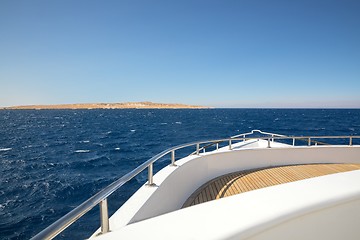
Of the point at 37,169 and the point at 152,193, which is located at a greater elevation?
the point at 152,193

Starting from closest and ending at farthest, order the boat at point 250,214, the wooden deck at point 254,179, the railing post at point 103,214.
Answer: the boat at point 250,214
the railing post at point 103,214
the wooden deck at point 254,179

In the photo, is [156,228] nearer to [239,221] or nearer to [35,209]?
[239,221]

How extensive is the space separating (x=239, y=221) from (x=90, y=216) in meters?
7.82

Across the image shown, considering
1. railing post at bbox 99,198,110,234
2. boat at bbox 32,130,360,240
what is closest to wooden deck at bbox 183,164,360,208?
boat at bbox 32,130,360,240

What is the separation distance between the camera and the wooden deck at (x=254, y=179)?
12.8 ft

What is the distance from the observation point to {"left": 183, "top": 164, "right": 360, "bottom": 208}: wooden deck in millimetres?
3909

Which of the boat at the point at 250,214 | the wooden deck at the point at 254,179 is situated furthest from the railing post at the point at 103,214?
the wooden deck at the point at 254,179

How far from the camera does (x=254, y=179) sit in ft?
15.5

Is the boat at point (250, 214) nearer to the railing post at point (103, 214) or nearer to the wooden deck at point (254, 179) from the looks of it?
the railing post at point (103, 214)

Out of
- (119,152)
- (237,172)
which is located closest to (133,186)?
(237,172)

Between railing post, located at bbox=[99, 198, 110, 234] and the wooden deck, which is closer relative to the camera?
railing post, located at bbox=[99, 198, 110, 234]

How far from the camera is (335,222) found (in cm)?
130

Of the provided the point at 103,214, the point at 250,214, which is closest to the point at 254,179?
the point at 250,214

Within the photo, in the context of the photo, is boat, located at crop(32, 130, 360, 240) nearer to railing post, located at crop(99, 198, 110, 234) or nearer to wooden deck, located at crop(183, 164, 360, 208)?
railing post, located at crop(99, 198, 110, 234)
